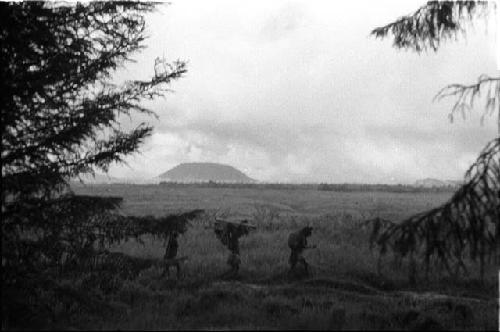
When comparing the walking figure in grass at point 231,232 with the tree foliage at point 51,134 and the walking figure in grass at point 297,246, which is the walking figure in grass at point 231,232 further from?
the tree foliage at point 51,134

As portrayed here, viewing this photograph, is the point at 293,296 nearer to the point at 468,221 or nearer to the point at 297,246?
the point at 297,246

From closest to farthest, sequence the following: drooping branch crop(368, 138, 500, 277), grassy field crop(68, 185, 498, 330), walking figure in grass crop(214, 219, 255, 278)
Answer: drooping branch crop(368, 138, 500, 277)
grassy field crop(68, 185, 498, 330)
walking figure in grass crop(214, 219, 255, 278)

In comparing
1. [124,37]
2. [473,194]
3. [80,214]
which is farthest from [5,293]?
[473,194]

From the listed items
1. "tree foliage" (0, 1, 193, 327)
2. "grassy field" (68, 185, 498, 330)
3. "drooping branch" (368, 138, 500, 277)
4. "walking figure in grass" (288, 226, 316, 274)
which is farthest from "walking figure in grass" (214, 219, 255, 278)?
"drooping branch" (368, 138, 500, 277)

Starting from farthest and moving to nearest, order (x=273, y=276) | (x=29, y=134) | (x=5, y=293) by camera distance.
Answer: (x=273, y=276)
(x=29, y=134)
(x=5, y=293)

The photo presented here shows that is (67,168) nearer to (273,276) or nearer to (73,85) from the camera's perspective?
(73,85)

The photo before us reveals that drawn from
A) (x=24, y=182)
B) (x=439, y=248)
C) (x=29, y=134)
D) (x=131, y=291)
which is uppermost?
(x=29, y=134)

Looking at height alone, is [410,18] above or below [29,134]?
above

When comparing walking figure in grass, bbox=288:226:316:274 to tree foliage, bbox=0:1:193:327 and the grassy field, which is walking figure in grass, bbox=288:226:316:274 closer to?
the grassy field

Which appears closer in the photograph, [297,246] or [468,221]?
[468,221]

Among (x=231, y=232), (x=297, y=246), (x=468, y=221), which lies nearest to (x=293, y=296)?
(x=297, y=246)

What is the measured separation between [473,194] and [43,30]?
685 centimetres

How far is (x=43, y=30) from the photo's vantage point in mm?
7594

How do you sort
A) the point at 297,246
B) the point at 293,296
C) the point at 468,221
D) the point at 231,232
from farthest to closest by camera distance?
the point at 231,232 < the point at 297,246 < the point at 293,296 < the point at 468,221
